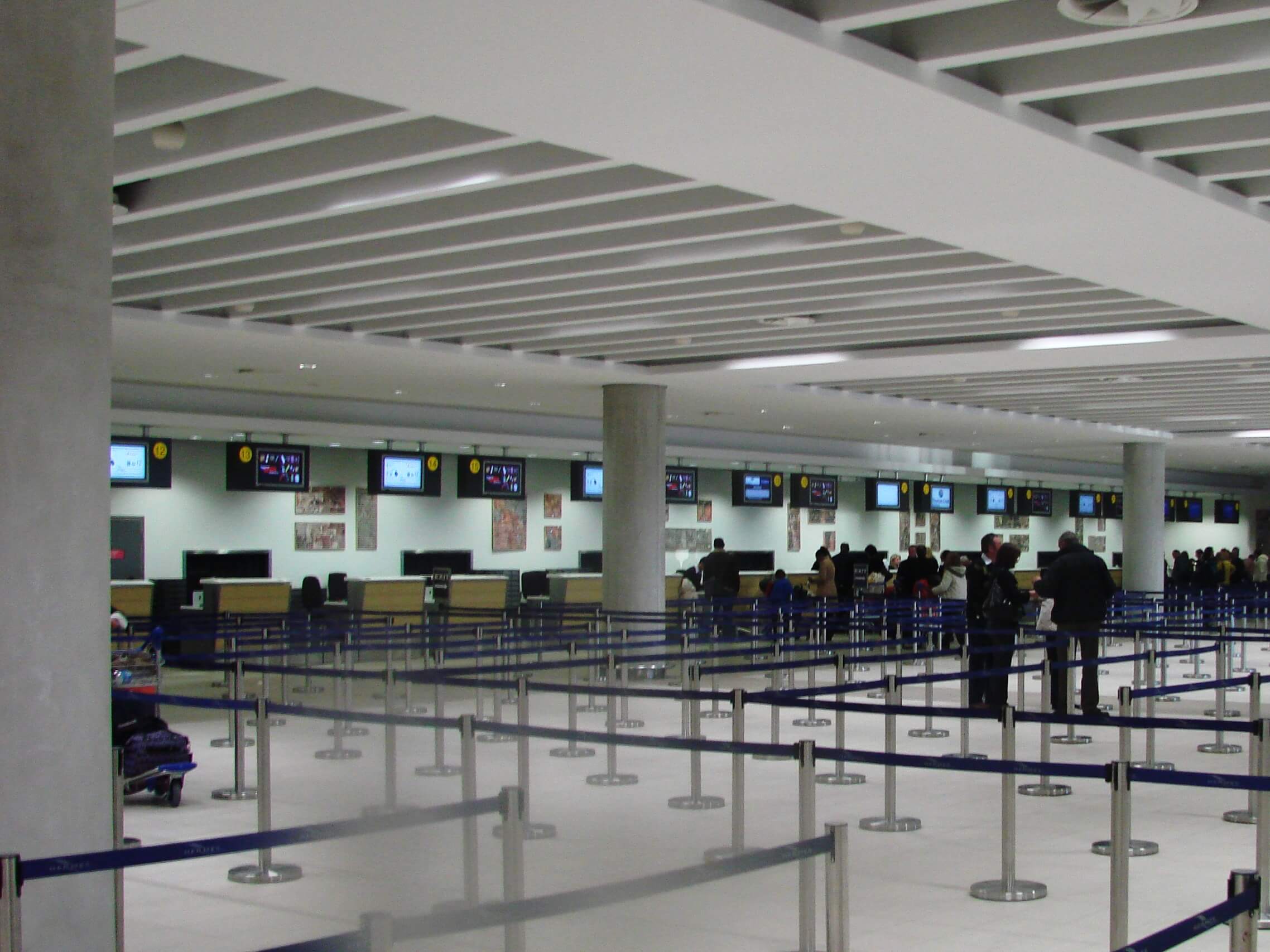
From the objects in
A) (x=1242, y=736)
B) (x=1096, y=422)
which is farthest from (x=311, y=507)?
(x=1242, y=736)

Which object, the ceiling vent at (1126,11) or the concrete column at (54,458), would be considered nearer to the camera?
the concrete column at (54,458)

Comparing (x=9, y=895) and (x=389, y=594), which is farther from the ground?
(x=9, y=895)

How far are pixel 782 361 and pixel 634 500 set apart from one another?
3.26m

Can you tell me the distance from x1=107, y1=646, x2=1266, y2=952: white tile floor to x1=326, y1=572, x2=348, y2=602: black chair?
12.4 meters

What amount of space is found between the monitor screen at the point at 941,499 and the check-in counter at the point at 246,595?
2031cm

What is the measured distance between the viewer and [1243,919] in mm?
3441

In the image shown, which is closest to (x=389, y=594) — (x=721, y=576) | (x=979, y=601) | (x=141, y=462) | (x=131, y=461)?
(x=141, y=462)

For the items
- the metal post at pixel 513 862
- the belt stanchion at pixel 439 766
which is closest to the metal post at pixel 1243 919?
the metal post at pixel 513 862

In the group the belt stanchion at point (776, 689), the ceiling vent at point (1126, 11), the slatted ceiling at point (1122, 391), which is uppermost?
the ceiling vent at point (1126, 11)

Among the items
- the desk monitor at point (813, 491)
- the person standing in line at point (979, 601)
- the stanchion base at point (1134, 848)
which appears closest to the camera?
the stanchion base at point (1134, 848)

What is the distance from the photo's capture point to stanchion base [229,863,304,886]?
7.82 meters

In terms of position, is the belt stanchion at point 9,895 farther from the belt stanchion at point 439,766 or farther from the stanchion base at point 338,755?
the stanchion base at point 338,755

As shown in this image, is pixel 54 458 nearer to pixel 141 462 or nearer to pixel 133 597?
pixel 141 462

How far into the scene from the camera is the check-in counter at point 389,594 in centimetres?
2536
